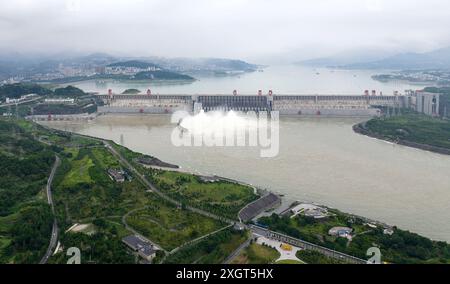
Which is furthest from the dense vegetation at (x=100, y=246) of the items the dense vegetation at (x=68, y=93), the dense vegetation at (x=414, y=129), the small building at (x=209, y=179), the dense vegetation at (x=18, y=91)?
the dense vegetation at (x=18, y=91)

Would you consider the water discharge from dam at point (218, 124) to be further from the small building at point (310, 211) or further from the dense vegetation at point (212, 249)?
the dense vegetation at point (212, 249)

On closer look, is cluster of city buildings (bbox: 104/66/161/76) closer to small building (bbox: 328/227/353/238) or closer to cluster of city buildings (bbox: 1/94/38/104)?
cluster of city buildings (bbox: 1/94/38/104)

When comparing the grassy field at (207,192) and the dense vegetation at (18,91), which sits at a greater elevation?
the dense vegetation at (18,91)

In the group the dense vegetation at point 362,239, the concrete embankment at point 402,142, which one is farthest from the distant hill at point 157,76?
the dense vegetation at point 362,239

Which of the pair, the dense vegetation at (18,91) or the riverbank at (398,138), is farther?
the dense vegetation at (18,91)

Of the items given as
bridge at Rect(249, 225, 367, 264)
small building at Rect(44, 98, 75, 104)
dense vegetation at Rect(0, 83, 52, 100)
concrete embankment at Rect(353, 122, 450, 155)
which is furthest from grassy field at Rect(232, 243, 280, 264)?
dense vegetation at Rect(0, 83, 52, 100)

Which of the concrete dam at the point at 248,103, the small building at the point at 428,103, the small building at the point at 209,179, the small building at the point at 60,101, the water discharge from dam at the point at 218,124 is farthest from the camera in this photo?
the small building at the point at 60,101

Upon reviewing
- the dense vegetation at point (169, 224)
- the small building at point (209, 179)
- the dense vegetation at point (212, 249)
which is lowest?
the dense vegetation at point (212, 249)

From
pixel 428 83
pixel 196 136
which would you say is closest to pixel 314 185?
pixel 196 136

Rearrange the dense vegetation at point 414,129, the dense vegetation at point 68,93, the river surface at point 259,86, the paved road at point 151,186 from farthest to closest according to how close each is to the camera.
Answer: the river surface at point 259,86 → the dense vegetation at point 68,93 → the dense vegetation at point 414,129 → the paved road at point 151,186
